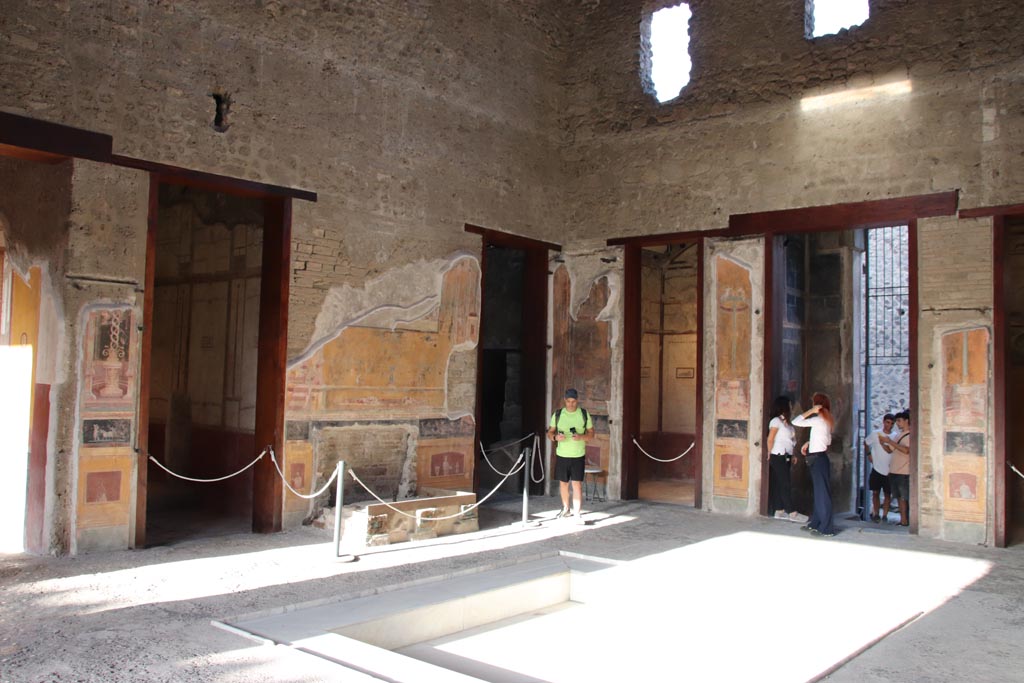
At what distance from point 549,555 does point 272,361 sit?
3293 mm

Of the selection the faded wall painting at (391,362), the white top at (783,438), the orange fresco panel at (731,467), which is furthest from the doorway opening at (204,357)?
the white top at (783,438)

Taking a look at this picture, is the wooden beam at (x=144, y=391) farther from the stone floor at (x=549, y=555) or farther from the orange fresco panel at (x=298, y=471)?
the orange fresco panel at (x=298, y=471)

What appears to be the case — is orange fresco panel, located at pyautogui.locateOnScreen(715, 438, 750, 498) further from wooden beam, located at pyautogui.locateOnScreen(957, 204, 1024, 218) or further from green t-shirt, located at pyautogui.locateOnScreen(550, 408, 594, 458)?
wooden beam, located at pyautogui.locateOnScreen(957, 204, 1024, 218)

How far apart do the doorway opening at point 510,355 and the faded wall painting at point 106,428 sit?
423 centimetres

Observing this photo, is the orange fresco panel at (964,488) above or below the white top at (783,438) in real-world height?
below

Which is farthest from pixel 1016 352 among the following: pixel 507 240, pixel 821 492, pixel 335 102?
pixel 335 102

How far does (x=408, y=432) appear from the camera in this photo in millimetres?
9445

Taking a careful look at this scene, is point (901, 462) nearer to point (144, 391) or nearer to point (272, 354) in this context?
point (272, 354)

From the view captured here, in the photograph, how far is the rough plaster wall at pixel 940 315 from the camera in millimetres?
8492

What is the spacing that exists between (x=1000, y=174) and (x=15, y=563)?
952 centimetres

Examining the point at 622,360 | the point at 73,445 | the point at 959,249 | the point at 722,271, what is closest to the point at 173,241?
the point at 73,445

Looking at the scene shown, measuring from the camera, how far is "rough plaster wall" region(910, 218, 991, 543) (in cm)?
849

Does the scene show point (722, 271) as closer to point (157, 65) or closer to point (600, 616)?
point (600, 616)

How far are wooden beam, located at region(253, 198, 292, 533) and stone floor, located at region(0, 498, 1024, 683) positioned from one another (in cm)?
43
